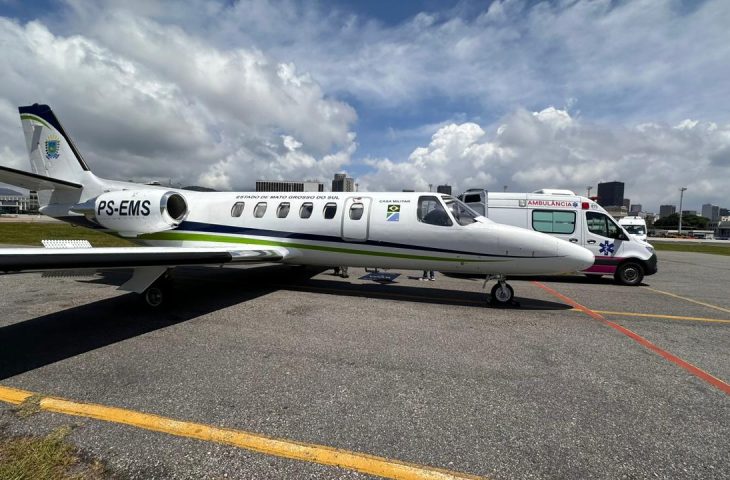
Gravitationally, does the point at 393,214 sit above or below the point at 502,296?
above

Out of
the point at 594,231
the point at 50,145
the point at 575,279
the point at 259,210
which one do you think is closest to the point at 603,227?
the point at 594,231

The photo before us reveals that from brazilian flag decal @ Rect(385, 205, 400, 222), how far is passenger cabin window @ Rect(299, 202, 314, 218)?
1.90 metres

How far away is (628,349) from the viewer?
190 inches

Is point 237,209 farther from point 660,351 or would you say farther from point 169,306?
point 660,351

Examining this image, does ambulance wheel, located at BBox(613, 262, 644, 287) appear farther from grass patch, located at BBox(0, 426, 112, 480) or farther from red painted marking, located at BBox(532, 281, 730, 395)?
grass patch, located at BBox(0, 426, 112, 480)

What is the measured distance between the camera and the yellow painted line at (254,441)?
2406 mm

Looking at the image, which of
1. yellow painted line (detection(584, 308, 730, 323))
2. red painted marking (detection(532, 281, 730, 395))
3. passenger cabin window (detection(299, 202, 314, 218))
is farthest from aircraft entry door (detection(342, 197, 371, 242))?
yellow painted line (detection(584, 308, 730, 323))

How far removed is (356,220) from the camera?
759 centimetres

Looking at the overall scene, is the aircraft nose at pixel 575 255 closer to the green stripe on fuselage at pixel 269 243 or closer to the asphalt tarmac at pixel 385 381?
the asphalt tarmac at pixel 385 381

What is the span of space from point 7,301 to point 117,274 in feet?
10.5

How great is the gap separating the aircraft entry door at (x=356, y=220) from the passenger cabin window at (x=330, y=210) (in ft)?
0.83

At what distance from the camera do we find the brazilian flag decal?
7324mm

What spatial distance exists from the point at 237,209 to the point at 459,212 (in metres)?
5.51

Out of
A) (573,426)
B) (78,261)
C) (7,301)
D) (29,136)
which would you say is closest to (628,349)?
(573,426)
